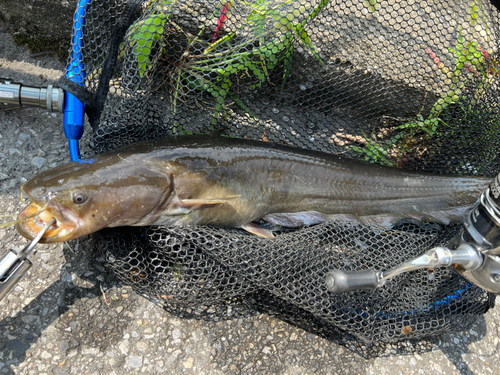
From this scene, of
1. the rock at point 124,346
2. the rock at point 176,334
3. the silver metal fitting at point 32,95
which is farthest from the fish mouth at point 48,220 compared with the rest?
the rock at point 176,334

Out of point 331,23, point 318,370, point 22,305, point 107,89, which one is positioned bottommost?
point 318,370

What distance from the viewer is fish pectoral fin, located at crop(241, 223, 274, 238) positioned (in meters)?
2.30

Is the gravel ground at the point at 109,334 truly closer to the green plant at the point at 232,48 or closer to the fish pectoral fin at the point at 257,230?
the fish pectoral fin at the point at 257,230

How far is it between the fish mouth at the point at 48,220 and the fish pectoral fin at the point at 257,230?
104 centimetres

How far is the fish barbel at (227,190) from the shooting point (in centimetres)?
182

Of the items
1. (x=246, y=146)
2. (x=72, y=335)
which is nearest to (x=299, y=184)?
(x=246, y=146)

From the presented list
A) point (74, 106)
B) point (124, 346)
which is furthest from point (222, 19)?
point (124, 346)

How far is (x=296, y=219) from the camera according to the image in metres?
2.50

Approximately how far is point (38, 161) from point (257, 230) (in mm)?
1685

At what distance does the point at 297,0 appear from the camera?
2.32 meters

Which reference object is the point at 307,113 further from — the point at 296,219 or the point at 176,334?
the point at 176,334

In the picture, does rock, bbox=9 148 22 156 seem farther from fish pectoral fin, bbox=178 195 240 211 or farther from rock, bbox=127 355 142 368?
rock, bbox=127 355 142 368

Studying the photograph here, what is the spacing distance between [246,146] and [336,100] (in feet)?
2.92

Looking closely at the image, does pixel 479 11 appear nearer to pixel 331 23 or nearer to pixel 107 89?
pixel 331 23
